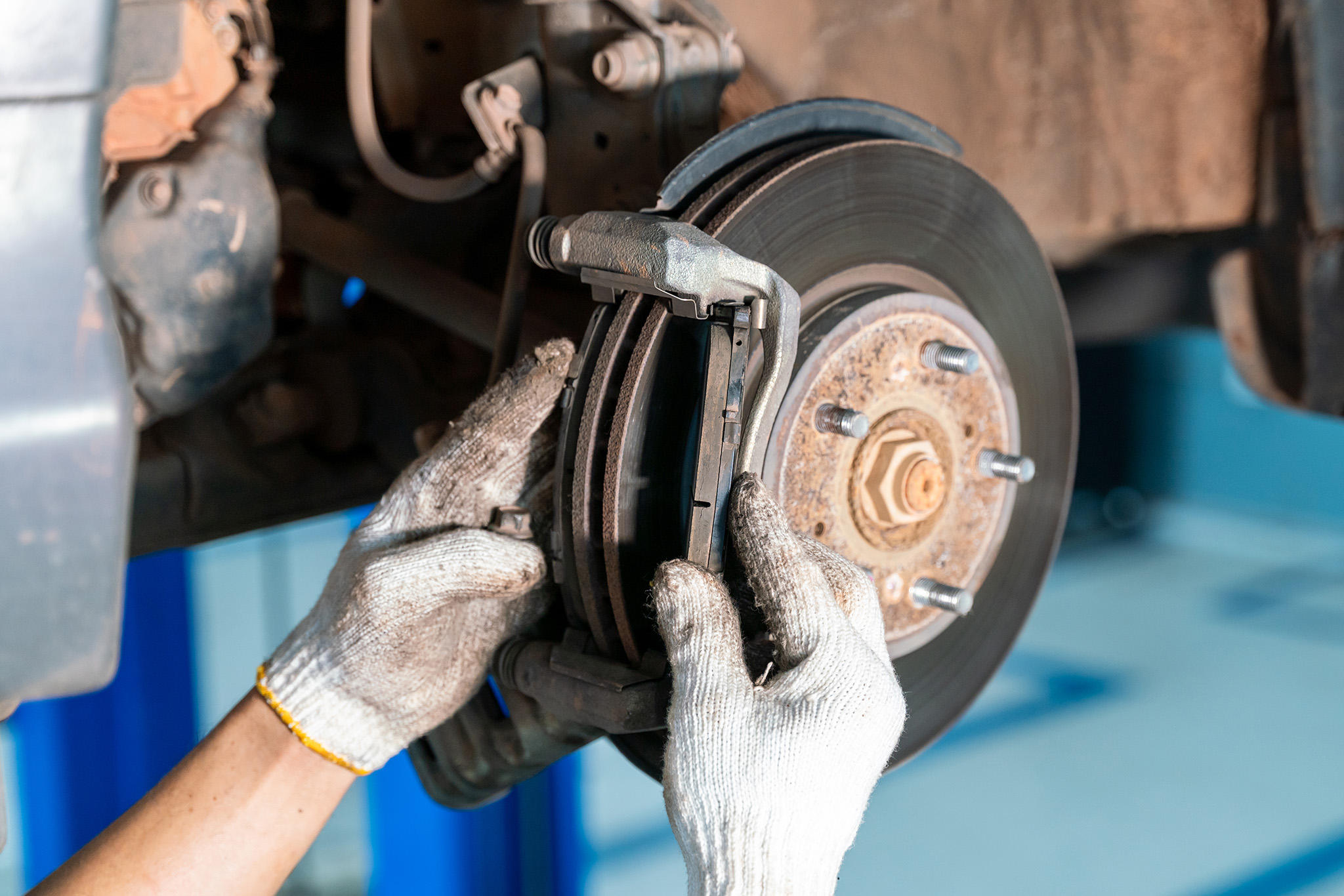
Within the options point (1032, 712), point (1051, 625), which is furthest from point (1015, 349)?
point (1051, 625)

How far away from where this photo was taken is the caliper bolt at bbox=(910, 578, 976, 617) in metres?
0.74

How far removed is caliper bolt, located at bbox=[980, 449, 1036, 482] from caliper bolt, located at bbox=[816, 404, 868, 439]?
14 centimetres

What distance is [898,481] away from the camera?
704mm

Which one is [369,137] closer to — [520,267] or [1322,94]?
[520,267]

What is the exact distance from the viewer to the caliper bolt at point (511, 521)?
652 millimetres

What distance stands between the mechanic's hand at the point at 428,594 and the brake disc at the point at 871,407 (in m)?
0.03

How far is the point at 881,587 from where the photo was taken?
2.44 feet

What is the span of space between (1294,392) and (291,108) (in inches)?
43.2

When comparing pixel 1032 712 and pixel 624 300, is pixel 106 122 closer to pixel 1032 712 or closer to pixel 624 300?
pixel 624 300

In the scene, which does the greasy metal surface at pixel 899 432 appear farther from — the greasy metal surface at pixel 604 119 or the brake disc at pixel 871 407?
the greasy metal surface at pixel 604 119

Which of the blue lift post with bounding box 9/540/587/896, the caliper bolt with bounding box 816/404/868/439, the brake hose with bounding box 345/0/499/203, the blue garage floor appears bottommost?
the blue garage floor

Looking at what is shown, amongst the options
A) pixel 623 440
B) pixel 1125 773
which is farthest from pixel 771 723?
pixel 1125 773

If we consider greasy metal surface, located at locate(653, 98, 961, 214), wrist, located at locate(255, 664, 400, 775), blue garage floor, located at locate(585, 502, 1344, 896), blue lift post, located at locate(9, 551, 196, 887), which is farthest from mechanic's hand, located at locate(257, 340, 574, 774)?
blue garage floor, located at locate(585, 502, 1344, 896)

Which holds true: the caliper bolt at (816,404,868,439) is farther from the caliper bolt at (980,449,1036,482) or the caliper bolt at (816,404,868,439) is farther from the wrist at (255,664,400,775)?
the wrist at (255,664,400,775)
